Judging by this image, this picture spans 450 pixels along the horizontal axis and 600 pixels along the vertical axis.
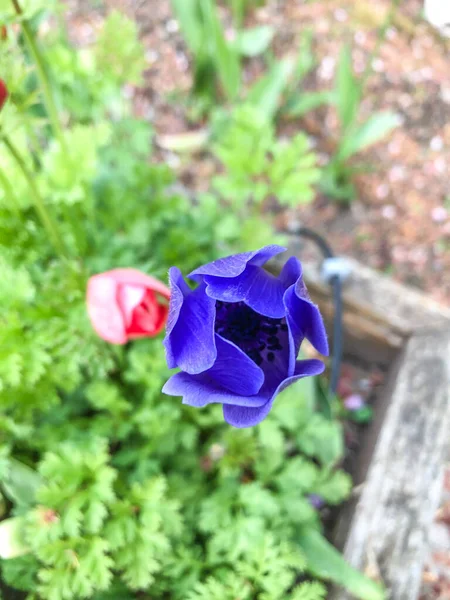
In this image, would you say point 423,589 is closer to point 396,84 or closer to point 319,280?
point 319,280

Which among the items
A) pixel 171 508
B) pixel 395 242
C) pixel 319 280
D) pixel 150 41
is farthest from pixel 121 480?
pixel 150 41

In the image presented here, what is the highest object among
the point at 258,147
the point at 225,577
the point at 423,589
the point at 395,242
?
the point at 258,147

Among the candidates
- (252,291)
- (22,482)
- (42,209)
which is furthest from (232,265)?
(22,482)

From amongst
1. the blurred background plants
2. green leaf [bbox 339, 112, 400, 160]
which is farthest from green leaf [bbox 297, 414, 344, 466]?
green leaf [bbox 339, 112, 400, 160]

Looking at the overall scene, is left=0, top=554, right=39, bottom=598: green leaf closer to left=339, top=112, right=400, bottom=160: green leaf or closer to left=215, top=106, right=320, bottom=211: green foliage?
left=215, top=106, right=320, bottom=211: green foliage

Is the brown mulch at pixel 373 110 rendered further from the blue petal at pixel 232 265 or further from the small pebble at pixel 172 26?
the blue petal at pixel 232 265

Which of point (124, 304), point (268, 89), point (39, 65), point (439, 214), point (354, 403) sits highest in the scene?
point (39, 65)

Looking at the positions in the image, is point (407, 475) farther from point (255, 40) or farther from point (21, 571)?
point (255, 40)
